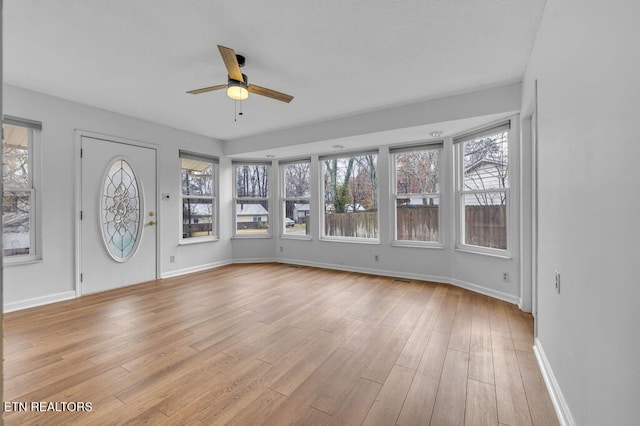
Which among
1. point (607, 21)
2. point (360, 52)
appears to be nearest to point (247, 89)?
point (360, 52)

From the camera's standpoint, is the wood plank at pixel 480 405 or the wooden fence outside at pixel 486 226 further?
the wooden fence outside at pixel 486 226

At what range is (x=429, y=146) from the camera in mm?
4605

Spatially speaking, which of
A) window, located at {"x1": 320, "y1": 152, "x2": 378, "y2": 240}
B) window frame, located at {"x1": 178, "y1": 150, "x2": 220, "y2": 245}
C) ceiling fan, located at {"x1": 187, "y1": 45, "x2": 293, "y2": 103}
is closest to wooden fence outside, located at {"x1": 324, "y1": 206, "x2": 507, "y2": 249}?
window, located at {"x1": 320, "y1": 152, "x2": 378, "y2": 240}

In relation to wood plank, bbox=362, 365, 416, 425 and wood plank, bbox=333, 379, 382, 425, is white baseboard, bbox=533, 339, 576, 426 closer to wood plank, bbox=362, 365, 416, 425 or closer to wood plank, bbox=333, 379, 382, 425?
wood plank, bbox=362, 365, 416, 425

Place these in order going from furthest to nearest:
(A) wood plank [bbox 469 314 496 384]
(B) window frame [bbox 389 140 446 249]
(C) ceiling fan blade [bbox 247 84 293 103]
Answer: (B) window frame [bbox 389 140 446 249] → (C) ceiling fan blade [bbox 247 84 293 103] → (A) wood plank [bbox 469 314 496 384]

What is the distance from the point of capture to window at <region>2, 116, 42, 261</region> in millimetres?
3467

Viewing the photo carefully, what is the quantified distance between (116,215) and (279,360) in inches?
136

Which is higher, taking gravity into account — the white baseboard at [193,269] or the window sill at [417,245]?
the window sill at [417,245]

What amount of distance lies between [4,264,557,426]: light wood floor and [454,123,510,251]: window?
0.87m

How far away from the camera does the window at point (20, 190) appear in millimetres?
3467

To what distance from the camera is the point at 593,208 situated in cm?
141

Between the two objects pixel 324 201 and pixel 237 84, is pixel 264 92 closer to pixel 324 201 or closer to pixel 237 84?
pixel 237 84

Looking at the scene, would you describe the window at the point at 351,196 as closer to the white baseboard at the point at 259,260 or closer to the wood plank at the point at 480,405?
the white baseboard at the point at 259,260

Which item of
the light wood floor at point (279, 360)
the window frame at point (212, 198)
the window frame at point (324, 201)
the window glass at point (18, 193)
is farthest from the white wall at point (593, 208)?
the window glass at point (18, 193)
